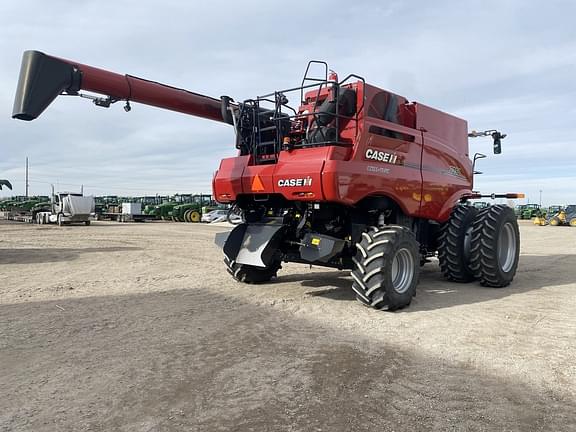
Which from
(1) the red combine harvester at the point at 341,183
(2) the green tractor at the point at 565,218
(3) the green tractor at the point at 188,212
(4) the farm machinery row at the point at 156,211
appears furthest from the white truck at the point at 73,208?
(2) the green tractor at the point at 565,218

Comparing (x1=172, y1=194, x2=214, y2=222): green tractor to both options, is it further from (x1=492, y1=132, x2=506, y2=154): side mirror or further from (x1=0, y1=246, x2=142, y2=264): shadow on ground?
(x1=492, y1=132, x2=506, y2=154): side mirror

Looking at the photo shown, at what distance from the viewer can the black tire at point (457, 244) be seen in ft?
27.5

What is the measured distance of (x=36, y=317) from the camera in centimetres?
585

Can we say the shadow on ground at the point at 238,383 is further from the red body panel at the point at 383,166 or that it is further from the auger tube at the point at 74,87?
the auger tube at the point at 74,87

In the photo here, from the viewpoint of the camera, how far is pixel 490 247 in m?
8.03

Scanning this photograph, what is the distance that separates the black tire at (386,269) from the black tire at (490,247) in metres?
1.93

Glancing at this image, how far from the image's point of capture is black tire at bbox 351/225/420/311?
6.24 m

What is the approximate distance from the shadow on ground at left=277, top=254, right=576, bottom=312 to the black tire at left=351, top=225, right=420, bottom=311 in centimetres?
33

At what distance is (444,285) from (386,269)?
287 cm

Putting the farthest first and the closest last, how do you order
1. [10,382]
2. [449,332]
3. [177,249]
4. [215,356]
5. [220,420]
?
[177,249]
[449,332]
[215,356]
[10,382]
[220,420]

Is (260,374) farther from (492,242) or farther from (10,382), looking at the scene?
(492,242)

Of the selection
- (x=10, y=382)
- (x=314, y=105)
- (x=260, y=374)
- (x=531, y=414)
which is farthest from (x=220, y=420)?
(x=314, y=105)

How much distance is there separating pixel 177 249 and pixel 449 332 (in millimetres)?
10722

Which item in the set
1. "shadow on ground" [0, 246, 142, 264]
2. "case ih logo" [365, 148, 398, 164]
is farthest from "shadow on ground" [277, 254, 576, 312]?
"shadow on ground" [0, 246, 142, 264]
